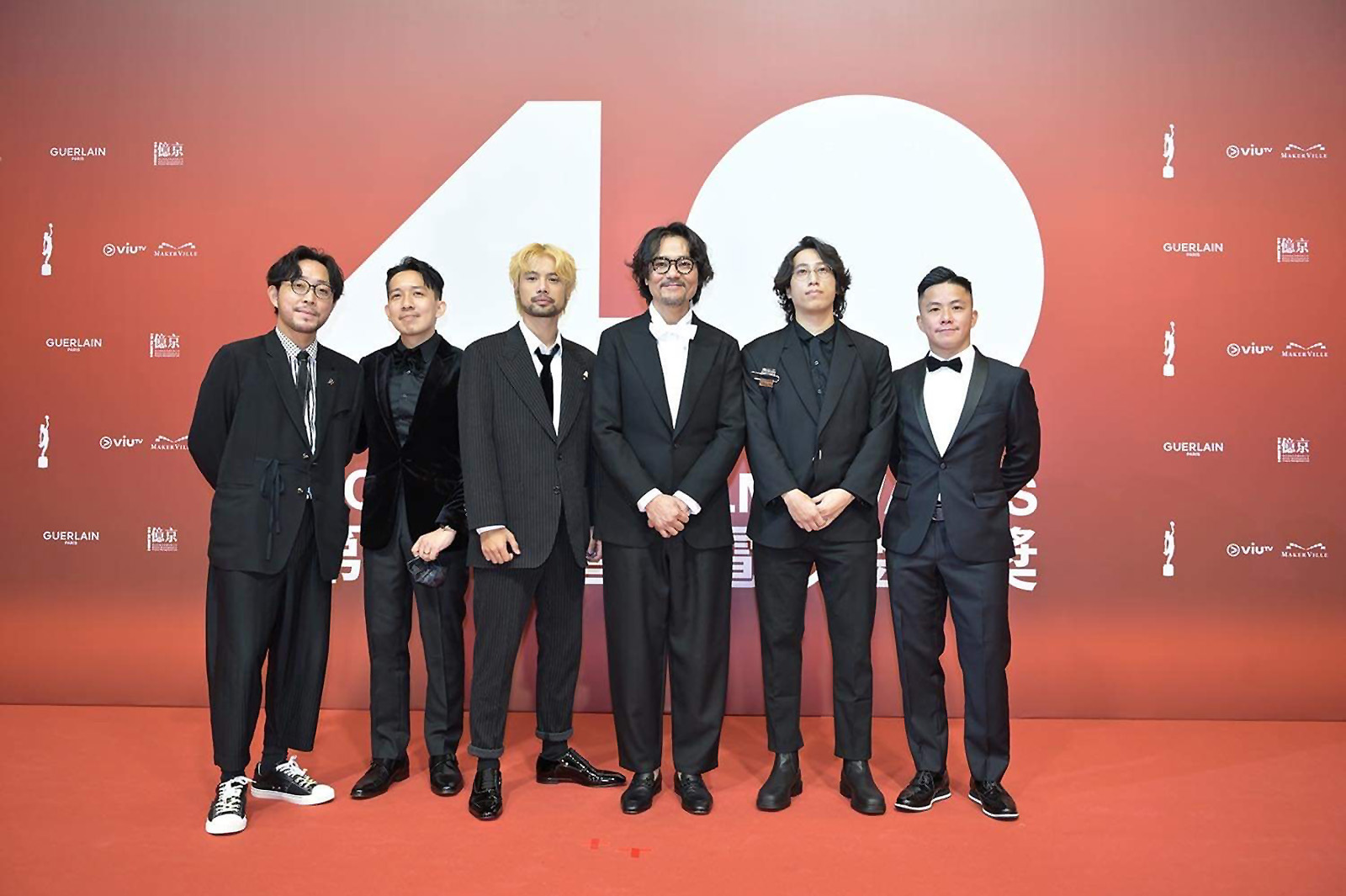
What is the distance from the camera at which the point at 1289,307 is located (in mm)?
4016

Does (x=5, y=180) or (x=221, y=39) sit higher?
(x=221, y=39)

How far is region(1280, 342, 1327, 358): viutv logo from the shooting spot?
401 cm

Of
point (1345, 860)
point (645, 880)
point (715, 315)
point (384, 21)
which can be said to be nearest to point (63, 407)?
point (384, 21)

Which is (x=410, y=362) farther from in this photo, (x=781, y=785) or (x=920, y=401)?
(x=781, y=785)

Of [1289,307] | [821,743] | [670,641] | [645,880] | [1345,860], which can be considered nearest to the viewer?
[645,880]

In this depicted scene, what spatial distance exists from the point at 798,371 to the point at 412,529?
1445 mm

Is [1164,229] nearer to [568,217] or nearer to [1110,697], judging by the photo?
[1110,697]

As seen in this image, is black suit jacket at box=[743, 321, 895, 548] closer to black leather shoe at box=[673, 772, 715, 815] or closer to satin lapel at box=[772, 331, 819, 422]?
satin lapel at box=[772, 331, 819, 422]

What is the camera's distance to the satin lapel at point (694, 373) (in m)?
2.90

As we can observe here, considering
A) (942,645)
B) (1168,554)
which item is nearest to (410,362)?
(942,645)

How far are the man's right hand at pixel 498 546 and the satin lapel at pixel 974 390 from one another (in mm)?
1509

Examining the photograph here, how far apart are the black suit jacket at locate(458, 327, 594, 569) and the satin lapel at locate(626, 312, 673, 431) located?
267 millimetres

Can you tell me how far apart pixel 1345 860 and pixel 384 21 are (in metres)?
4.86

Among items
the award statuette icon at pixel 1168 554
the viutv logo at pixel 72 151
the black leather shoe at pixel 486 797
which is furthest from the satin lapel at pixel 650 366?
the viutv logo at pixel 72 151
